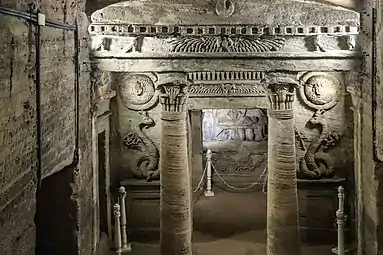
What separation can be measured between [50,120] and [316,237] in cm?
663

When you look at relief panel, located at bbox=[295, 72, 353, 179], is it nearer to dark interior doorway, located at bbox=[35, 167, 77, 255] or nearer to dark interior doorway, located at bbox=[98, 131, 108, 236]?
dark interior doorway, located at bbox=[98, 131, 108, 236]

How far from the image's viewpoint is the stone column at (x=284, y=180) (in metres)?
9.45

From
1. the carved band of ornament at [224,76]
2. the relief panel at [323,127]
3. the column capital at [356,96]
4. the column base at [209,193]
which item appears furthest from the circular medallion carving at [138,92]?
the column base at [209,193]

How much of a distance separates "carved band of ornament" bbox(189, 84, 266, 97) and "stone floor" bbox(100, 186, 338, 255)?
305 cm

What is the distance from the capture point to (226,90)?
37.4 ft

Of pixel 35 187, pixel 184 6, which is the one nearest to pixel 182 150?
pixel 184 6

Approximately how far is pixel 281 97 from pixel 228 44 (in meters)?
1.26

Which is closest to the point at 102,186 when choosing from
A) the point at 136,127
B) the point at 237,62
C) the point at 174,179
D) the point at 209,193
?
the point at 136,127

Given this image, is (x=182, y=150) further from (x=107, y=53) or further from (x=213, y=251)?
(x=213, y=251)

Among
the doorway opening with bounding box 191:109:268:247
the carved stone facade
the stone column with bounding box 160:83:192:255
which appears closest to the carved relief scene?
the doorway opening with bounding box 191:109:268:247

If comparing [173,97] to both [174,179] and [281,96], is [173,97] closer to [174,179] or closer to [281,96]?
[174,179]

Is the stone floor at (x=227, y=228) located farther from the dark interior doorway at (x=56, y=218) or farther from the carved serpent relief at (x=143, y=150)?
the dark interior doorway at (x=56, y=218)

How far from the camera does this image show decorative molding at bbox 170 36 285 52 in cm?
897

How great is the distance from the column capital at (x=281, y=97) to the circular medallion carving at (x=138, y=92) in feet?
8.86
